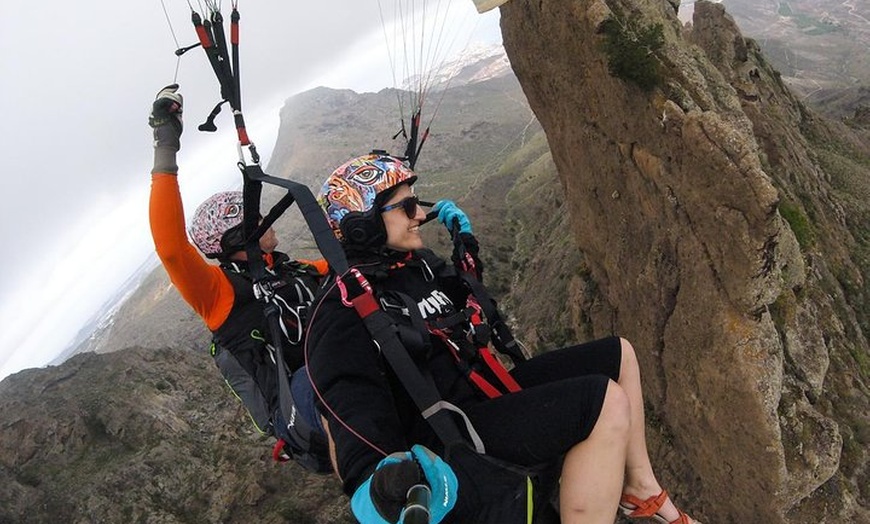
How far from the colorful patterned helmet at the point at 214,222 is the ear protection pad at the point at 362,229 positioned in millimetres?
2576

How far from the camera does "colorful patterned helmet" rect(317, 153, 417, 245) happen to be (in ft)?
14.9

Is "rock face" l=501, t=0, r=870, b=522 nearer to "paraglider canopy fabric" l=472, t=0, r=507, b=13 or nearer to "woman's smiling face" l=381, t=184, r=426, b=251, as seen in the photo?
"paraglider canopy fabric" l=472, t=0, r=507, b=13

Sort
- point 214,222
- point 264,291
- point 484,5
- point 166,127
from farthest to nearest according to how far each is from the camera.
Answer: point 484,5 < point 214,222 < point 264,291 < point 166,127

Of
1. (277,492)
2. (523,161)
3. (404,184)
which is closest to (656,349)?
(404,184)

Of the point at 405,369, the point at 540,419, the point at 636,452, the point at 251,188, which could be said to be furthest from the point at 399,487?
the point at 251,188

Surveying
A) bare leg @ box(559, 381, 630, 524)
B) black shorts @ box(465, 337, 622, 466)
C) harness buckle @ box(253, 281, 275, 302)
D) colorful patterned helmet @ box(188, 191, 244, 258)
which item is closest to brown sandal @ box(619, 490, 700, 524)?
bare leg @ box(559, 381, 630, 524)

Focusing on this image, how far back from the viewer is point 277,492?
1570cm

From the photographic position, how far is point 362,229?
14.8 ft

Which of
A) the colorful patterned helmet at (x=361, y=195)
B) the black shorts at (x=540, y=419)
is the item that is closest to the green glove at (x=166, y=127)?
the colorful patterned helmet at (x=361, y=195)

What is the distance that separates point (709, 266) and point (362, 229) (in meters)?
7.25

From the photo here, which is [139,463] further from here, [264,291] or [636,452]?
[636,452]

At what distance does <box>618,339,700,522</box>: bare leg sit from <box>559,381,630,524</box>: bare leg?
0.47 metres

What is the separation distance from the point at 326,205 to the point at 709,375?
786 cm

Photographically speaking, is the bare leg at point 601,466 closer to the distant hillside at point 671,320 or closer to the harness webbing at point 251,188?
the harness webbing at point 251,188
